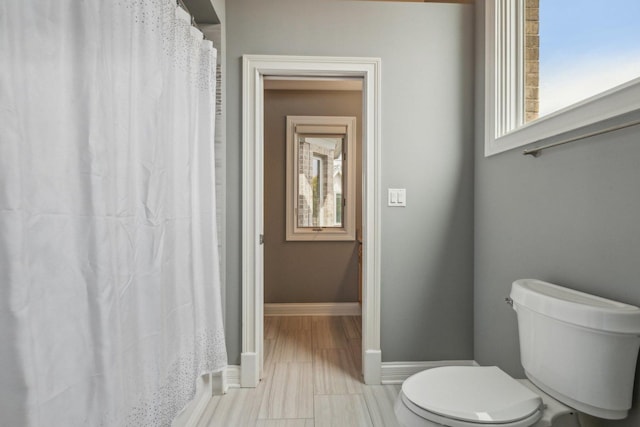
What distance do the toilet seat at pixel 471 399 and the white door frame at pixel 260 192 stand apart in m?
0.79

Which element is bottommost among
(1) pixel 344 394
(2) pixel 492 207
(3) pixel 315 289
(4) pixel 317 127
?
(1) pixel 344 394

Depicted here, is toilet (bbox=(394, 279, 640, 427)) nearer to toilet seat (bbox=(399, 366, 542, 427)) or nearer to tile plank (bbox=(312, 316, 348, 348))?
toilet seat (bbox=(399, 366, 542, 427))

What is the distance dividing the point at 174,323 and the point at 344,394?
1.16 m

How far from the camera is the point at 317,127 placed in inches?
135

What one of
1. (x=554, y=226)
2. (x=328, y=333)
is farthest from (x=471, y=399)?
(x=328, y=333)

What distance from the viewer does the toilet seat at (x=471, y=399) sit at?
1.05 meters

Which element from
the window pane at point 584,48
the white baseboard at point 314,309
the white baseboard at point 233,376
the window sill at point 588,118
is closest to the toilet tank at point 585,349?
the window sill at point 588,118

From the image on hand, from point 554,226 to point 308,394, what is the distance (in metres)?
1.55

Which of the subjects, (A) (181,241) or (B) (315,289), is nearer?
(A) (181,241)

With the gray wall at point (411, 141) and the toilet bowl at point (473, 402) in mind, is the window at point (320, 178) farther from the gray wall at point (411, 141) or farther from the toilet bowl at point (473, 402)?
the toilet bowl at point (473, 402)

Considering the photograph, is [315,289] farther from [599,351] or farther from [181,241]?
[599,351]

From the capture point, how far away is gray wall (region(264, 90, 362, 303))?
3.42m

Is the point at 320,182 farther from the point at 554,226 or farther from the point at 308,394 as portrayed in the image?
the point at 554,226

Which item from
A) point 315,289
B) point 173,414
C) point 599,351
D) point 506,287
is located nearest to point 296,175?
point 315,289
